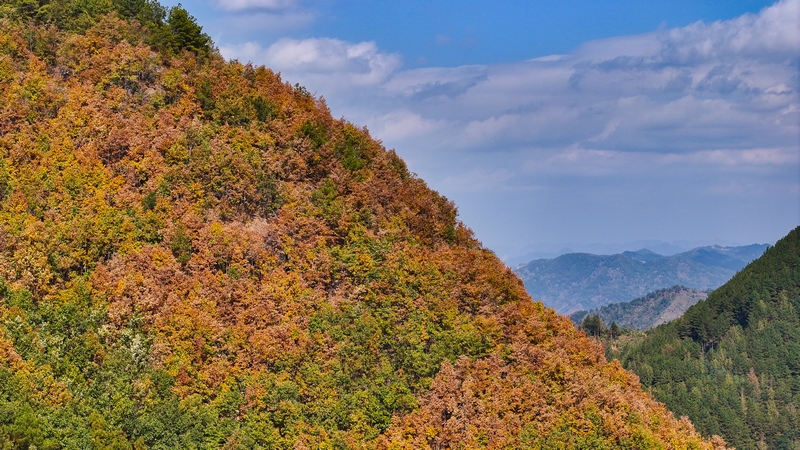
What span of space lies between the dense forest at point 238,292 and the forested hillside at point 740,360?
91.6 m

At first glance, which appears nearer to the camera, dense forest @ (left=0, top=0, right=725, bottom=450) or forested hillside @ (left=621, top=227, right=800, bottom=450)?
dense forest @ (left=0, top=0, right=725, bottom=450)

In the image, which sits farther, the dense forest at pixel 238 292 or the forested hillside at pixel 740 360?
the forested hillside at pixel 740 360

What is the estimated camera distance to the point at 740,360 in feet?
550

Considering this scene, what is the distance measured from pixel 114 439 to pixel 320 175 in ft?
76.3

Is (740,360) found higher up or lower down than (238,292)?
lower down

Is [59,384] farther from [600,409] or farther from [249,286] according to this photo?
[600,409]

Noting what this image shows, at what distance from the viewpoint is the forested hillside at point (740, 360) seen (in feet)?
442

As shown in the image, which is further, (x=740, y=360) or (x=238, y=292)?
(x=740, y=360)

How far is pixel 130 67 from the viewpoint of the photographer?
176 ft

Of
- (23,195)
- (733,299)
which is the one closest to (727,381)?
(733,299)

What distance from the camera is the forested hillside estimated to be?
13462 cm

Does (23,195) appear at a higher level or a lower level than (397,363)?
higher

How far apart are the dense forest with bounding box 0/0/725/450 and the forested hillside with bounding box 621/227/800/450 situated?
91.6 metres

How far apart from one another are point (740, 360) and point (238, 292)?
15630 centimetres
